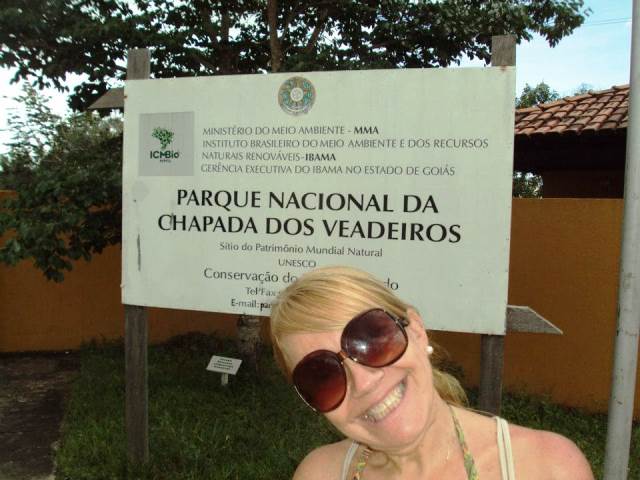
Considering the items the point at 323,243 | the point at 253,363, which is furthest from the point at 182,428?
the point at 323,243

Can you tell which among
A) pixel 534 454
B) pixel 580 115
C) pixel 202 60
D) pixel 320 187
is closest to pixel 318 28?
pixel 202 60

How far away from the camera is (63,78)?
17.8ft

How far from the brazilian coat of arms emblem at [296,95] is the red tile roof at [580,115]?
4.01 meters

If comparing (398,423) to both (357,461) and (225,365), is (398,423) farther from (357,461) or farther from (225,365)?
(225,365)

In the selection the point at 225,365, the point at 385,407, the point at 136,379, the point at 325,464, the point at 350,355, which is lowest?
the point at 225,365

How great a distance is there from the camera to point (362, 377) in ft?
4.59

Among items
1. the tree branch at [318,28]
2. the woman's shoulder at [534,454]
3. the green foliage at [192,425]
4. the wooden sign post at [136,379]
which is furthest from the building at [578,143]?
the woman's shoulder at [534,454]

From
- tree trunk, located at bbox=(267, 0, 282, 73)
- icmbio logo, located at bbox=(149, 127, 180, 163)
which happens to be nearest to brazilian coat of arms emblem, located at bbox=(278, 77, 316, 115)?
icmbio logo, located at bbox=(149, 127, 180, 163)

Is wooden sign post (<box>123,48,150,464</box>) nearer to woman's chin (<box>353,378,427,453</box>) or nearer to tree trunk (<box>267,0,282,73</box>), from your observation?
tree trunk (<box>267,0,282,73</box>)

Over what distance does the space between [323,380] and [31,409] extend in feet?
16.0

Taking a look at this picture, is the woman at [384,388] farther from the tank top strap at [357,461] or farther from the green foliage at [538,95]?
the green foliage at [538,95]

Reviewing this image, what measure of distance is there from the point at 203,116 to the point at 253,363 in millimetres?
3167

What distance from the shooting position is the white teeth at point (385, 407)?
1389 millimetres

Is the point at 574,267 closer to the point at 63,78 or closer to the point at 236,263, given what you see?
the point at 236,263
